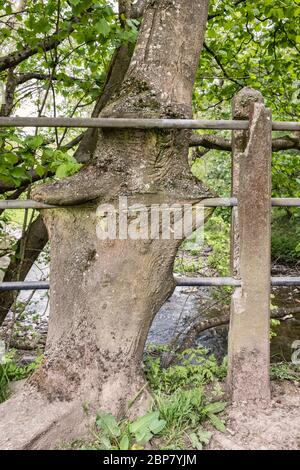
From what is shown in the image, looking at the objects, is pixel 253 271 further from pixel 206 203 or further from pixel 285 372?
pixel 285 372

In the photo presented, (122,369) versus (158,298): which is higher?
(158,298)

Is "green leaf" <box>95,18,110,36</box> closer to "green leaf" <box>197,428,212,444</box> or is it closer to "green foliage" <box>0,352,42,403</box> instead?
"green foliage" <box>0,352,42,403</box>

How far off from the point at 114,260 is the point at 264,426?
40.2 inches

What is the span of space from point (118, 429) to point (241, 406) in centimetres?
65

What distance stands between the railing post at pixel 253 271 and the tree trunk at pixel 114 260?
0.86 ft

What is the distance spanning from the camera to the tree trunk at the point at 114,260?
173 centimetres

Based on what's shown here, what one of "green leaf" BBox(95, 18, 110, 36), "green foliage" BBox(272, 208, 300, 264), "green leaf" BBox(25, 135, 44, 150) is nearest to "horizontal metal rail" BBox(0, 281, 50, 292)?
"green leaf" BBox(25, 135, 44, 150)

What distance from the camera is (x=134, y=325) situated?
1775 millimetres

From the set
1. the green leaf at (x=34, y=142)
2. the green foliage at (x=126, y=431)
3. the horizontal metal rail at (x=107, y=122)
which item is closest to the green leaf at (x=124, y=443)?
the green foliage at (x=126, y=431)

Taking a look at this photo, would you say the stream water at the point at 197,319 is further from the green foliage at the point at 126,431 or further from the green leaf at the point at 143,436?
the green leaf at the point at 143,436

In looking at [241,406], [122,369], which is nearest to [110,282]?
[122,369]

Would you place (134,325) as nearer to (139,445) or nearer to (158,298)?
(158,298)

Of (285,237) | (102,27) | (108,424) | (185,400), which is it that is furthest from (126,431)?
(285,237)

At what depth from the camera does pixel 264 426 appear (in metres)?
1.75
